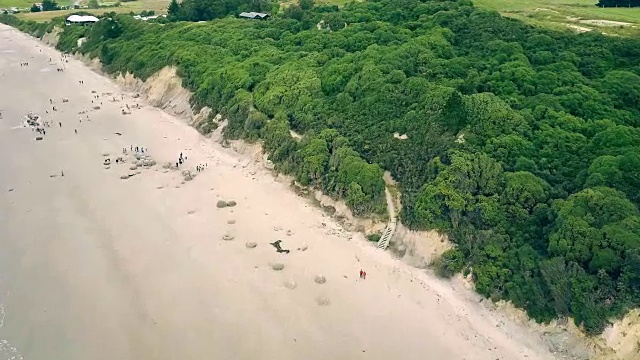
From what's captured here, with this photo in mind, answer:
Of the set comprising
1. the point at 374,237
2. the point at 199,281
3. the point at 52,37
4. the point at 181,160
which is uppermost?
the point at 374,237

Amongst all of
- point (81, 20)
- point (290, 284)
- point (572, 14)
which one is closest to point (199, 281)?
point (290, 284)

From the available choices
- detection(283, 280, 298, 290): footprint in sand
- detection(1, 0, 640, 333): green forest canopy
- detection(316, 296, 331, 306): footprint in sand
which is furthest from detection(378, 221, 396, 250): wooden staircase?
detection(283, 280, 298, 290): footprint in sand

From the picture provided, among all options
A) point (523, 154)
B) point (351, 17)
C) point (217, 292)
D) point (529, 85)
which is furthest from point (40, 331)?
point (351, 17)

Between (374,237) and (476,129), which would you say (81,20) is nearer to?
(374,237)

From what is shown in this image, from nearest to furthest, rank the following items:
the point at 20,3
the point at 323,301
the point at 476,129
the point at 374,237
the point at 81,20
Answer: the point at 323,301 → the point at 374,237 → the point at 476,129 → the point at 81,20 → the point at 20,3

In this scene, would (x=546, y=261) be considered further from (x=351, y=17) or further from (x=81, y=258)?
(x=351, y=17)
